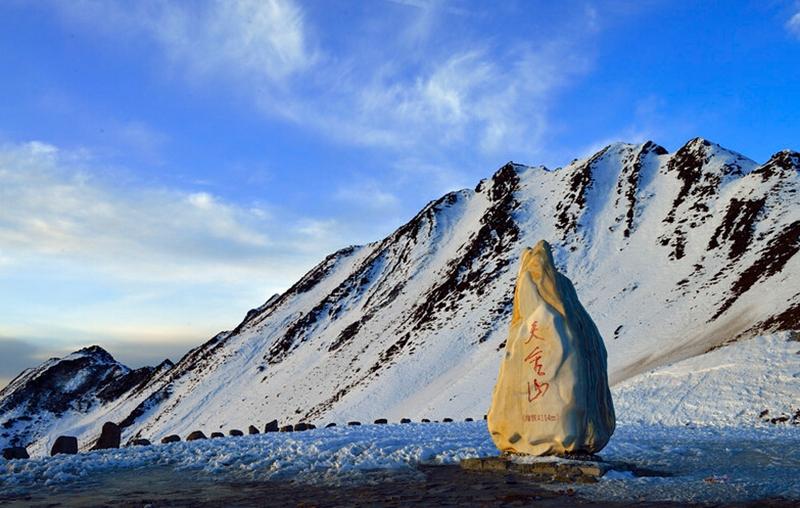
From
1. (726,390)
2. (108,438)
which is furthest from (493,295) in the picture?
(108,438)

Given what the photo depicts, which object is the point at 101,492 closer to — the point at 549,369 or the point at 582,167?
the point at 549,369

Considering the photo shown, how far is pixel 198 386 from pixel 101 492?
95.3 meters

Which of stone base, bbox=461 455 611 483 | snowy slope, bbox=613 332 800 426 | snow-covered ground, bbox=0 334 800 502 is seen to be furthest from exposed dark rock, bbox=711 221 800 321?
stone base, bbox=461 455 611 483

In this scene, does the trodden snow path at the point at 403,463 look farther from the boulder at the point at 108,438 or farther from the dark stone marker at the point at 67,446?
the boulder at the point at 108,438

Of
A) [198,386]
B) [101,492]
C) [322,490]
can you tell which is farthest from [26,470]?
[198,386]

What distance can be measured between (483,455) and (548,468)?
10.9ft

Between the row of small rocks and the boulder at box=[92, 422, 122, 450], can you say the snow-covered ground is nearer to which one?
the row of small rocks

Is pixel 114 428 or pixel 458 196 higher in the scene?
pixel 458 196

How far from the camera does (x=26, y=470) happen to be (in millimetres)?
13648

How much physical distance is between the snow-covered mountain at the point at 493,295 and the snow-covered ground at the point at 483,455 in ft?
52.0

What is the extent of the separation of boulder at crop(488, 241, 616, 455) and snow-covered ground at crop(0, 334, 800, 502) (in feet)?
3.95

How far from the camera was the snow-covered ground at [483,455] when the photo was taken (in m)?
11.5

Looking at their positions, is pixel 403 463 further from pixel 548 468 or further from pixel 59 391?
pixel 59 391

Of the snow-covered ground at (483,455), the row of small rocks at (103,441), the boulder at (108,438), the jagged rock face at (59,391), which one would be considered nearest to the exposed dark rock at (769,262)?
the snow-covered ground at (483,455)
